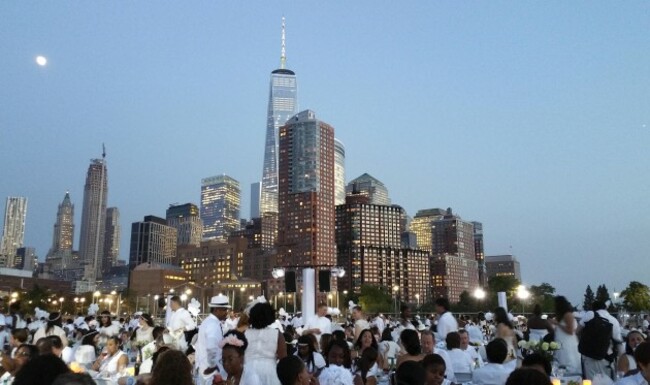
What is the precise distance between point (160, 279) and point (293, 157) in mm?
61754

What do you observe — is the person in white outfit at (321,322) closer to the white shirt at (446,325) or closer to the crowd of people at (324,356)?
the crowd of people at (324,356)

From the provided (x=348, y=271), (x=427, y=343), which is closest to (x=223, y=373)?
(x=427, y=343)

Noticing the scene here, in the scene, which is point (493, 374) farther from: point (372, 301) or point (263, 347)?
point (372, 301)

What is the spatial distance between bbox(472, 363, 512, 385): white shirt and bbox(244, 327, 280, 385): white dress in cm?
234

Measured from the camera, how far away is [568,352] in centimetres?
924

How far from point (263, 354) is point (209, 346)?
1.67 metres

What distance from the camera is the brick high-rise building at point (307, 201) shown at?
166m

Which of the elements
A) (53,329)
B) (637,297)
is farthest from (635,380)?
(637,297)

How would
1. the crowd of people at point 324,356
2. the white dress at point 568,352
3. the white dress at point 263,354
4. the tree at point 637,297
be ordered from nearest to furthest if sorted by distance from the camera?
the crowd of people at point 324,356 → the white dress at point 263,354 → the white dress at point 568,352 → the tree at point 637,297

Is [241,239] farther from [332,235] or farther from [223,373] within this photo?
[223,373]

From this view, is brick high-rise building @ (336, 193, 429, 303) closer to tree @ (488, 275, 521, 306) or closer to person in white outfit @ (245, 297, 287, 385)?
tree @ (488, 275, 521, 306)

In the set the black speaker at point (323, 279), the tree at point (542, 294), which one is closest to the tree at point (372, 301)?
the tree at point (542, 294)

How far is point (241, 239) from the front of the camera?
192 m

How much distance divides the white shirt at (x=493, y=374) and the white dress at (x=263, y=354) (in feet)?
7.68
